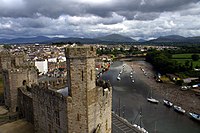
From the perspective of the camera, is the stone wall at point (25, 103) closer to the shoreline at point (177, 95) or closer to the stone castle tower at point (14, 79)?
the stone castle tower at point (14, 79)

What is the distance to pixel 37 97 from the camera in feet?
56.4

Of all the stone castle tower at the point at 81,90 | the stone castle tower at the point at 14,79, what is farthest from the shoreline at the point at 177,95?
the stone castle tower at the point at 81,90

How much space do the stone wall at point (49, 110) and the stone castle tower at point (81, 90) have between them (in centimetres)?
61

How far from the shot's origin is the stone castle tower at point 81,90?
12.4 metres

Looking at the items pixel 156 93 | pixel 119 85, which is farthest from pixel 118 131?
pixel 119 85

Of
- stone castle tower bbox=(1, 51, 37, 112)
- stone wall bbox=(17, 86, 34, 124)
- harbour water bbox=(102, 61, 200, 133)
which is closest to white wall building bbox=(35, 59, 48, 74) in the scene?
harbour water bbox=(102, 61, 200, 133)

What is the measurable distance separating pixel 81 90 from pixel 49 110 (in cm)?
422

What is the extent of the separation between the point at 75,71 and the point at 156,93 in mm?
42608

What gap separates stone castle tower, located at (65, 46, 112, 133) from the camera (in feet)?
40.8

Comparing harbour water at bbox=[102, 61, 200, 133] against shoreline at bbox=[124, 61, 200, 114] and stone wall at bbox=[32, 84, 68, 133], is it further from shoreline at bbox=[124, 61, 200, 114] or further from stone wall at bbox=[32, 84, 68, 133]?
stone wall at bbox=[32, 84, 68, 133]

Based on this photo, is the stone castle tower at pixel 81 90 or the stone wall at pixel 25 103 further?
the stone wall at pixel 25 103

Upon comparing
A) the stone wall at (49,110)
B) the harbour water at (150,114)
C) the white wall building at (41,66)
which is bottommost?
the harbour water at (150,114)

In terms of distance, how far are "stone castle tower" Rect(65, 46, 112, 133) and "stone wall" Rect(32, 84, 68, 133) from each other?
615 millimetres

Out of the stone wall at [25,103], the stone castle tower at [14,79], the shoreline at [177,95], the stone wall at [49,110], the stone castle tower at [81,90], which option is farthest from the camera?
the shoreline at [177,95]
